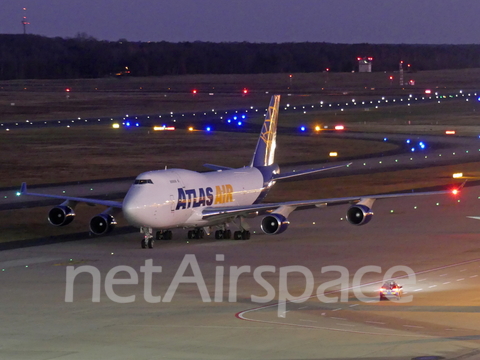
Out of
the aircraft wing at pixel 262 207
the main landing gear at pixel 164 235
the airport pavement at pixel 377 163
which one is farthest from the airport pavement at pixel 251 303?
the airport pavement at pixel 377 163

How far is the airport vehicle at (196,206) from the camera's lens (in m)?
39.5

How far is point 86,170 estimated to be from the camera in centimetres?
7094

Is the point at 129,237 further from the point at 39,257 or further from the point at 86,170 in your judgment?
the point at 86,170

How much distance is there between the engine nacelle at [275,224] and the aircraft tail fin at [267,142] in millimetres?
8910

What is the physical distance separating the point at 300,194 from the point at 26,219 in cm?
1872

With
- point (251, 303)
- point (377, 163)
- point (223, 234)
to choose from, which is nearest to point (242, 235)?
point (223, 234)

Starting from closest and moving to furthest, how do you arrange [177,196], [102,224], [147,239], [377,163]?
[177,196], [147,239], [102,224], [377,163]

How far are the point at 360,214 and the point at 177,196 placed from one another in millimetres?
8584

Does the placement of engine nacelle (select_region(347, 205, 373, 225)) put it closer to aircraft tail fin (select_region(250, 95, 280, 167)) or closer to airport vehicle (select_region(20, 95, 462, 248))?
airport vehicle (select_region(20, 95, 462, 248))

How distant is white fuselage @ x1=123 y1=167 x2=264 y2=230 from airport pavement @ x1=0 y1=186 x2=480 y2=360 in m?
1.44

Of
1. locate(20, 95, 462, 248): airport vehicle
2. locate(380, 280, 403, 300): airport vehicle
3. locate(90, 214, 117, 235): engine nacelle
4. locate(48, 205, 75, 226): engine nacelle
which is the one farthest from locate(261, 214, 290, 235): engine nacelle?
locate(380, 280, 403, 300): airport vehicle

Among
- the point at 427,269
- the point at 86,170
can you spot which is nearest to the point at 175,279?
the point at 427,269

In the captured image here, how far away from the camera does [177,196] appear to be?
40219 millimetres

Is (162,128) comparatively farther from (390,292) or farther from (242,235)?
(390,292)
